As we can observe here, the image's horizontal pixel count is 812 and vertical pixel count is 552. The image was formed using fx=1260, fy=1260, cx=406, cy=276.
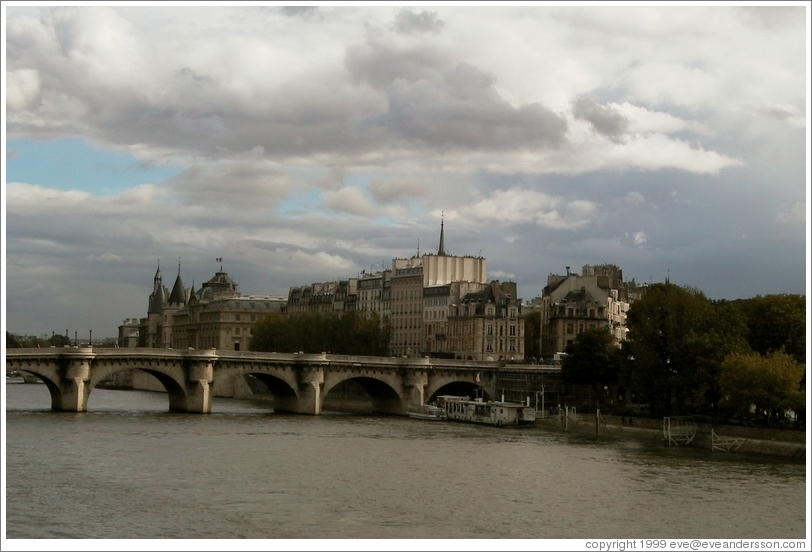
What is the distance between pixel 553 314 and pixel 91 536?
93239mm

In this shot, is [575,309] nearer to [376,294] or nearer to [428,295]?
[428,295]

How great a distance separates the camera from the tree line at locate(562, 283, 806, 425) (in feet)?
225

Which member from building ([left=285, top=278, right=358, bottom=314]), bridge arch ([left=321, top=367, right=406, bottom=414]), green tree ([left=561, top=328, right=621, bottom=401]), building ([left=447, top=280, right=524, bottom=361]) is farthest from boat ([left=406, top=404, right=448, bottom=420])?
building ([left=285, top=278, right=358, bottom=314])

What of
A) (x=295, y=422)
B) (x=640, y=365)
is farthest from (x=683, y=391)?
(x=295, y=422)

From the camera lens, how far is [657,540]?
124 ft

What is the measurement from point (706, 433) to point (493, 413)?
20952 millimetres

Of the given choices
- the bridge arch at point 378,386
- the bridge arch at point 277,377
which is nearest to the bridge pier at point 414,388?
the bridge arch at point 378,386

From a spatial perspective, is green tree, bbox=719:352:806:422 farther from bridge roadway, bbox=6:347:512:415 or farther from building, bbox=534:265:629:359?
building, bbox=534:265:629:359

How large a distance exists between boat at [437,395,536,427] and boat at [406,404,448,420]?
1.81ft

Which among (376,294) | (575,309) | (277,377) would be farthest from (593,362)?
(376,294)

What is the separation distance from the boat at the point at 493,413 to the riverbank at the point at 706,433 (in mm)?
1734

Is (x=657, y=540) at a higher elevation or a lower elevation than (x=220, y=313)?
lower

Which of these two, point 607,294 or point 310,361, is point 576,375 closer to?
point 310,361

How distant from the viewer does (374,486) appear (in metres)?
49.6
